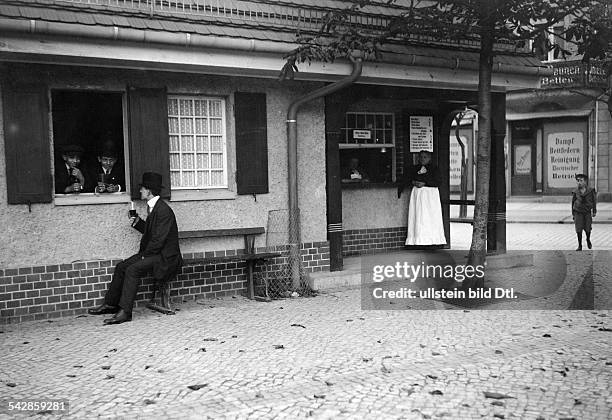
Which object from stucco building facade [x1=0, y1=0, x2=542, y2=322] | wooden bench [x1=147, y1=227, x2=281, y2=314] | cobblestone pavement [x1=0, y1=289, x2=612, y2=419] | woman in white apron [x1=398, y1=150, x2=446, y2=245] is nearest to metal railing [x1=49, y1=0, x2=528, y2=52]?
stucco building facade [x1=0, y1=0, x2=542, y2=322]

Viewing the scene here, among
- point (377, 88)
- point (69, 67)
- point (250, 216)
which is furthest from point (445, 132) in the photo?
point (69, 67)

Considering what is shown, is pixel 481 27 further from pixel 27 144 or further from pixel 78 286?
pixel 78 286

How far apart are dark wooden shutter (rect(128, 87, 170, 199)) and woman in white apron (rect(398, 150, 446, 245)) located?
5.30 meters

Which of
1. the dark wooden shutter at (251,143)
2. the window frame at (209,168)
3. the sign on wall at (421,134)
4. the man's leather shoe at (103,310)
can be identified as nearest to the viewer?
the man's leather shoe at (103,310)

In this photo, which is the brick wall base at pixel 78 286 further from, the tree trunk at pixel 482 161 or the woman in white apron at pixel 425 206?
the woman in white apron at pixel 425 206

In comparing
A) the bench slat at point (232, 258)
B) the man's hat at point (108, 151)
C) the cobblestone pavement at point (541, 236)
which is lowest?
the cobblestone pavement at point (541, 236)

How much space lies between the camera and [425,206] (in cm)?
1314

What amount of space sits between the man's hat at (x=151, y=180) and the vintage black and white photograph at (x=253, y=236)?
0.01 metres

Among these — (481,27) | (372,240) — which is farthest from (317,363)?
(372,240)

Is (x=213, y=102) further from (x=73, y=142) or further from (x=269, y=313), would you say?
(x=269, y=313)

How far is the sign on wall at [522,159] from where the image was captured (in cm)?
3197

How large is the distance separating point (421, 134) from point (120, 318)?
7310 millimetres

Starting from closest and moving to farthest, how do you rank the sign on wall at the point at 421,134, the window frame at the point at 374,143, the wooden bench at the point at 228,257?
the wooden bench at the point at 228,257 < the window frame at the point at 374,143 < the sign on wall at the point at 421,134

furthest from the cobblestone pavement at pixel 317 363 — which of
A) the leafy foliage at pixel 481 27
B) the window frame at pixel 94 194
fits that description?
the leafy foliage at pixel 481 27
